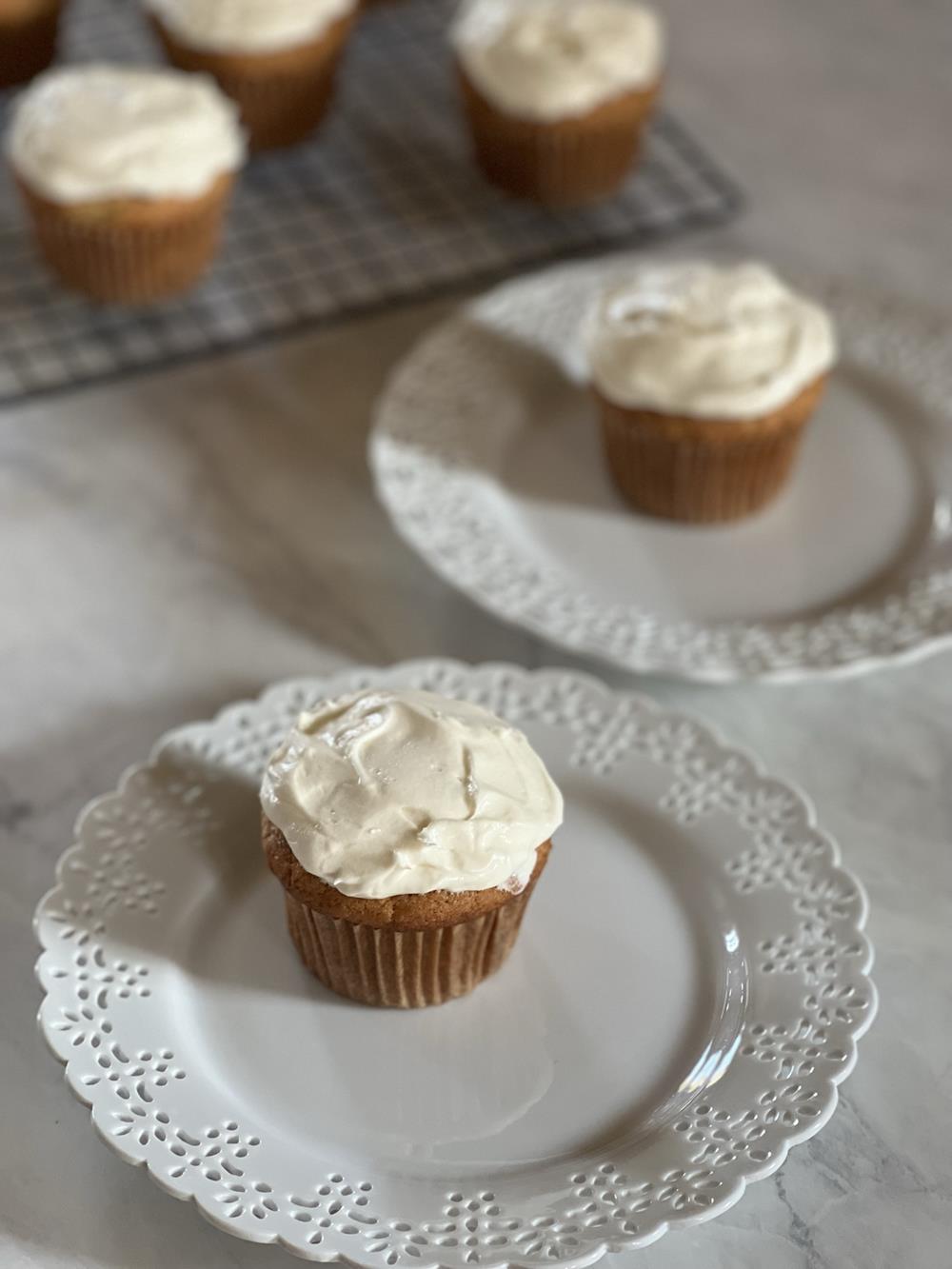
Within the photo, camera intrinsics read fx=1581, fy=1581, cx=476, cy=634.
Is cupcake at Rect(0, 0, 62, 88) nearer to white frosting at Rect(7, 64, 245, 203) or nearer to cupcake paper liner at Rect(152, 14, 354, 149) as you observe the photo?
cupcake paper liner at Rect(152, 14, 354, 149)

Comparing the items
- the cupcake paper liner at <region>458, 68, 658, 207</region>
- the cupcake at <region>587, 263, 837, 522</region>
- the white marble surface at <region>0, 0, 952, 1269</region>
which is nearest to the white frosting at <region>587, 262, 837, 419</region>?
the cupcake at <region>587, 263, 837, 522</region>

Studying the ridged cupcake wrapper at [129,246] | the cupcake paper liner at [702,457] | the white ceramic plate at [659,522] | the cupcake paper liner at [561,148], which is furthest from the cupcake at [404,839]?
the cupcake paper liner at [561,148]

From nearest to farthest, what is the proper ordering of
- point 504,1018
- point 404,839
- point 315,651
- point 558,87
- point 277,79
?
1. point 404,839
2. point 504,1018
3. point 315,651
4. point 558,87
5. point 277,79

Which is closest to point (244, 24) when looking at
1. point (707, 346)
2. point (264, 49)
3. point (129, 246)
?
point (264, 49)

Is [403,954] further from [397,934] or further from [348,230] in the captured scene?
[348,230]

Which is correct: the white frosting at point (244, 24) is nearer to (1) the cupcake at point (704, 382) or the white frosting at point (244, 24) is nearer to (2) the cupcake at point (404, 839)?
(1) the cupcake at point (704, 382)

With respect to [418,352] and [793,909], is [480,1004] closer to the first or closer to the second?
[793,909]
